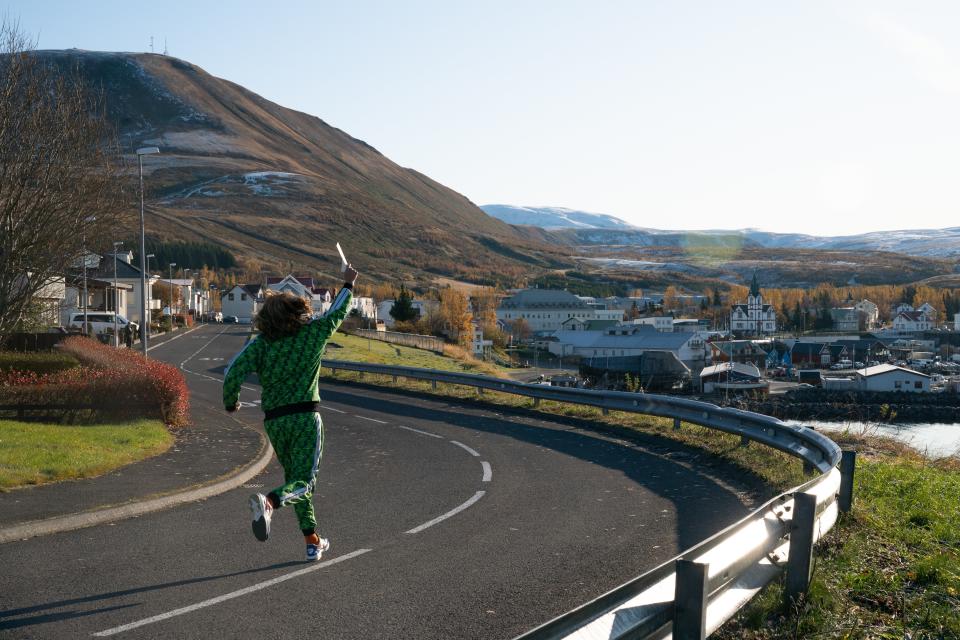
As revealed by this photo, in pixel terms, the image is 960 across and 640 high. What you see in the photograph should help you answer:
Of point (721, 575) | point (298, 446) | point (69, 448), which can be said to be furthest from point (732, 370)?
point (721, 575)

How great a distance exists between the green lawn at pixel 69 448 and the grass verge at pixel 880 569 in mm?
8932

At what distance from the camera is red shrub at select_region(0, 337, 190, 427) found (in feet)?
56.3

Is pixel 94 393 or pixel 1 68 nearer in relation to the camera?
pixel 94 393

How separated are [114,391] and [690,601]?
15492 millimetres

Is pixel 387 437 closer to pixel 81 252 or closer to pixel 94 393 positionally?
pixel 94 393

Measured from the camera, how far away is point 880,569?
6734 mm

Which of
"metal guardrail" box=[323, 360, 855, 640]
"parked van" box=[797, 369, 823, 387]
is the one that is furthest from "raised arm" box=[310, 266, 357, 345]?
"parked van" box=[797, 369, 823, 387]

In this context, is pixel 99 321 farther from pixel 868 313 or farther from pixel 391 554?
pixel 868 313

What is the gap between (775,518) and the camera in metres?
5.80

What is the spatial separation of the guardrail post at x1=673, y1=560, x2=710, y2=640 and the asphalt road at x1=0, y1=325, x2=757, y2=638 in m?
1.73

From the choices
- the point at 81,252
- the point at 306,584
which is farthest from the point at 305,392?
the point at 81,252

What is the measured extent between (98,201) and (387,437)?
12488 mm

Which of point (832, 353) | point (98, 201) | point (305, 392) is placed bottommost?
point (832, 353)

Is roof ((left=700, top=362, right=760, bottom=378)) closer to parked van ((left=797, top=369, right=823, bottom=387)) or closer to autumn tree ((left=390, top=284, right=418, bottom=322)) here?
parked van ((left=797, top=369, right=823, bottom=387))
